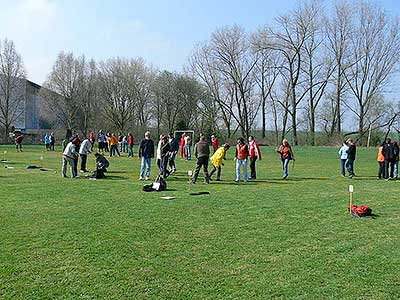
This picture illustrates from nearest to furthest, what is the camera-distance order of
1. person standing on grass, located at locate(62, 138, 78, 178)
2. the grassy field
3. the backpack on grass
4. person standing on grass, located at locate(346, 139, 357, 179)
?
1. the grassy field
2. the backpack on grass
3. person standing on grass, located at locate(62, 138, 78, 178)
4. person standing on grass, located at locate(346, 139, 357, 179)

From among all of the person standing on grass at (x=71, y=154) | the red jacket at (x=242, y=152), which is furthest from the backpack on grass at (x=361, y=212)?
the person standing on grass at (x=71, y=154)

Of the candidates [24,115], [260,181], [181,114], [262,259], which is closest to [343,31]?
[181,114]

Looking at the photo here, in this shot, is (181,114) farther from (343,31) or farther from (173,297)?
(173,297)

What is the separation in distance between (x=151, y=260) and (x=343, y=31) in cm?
5651

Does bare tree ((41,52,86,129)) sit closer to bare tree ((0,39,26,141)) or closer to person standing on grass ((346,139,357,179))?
bare tree ((0,39,26,141))

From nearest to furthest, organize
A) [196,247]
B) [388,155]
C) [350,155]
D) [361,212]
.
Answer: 1. [196,247]
2. [361,212]
3. [388,155]
4. [350,155]

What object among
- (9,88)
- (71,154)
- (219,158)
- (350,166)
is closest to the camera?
(219,158)

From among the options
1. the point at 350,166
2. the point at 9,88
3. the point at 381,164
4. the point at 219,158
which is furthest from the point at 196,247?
the point at 9,88

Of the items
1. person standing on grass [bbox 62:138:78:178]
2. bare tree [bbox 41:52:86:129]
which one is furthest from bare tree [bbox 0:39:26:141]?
person standing on grass [bbox 62:138:78:178]

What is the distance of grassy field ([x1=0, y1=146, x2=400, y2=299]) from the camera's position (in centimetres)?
552

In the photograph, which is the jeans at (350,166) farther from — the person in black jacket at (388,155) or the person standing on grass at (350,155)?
the person in black jacket at (388,155)

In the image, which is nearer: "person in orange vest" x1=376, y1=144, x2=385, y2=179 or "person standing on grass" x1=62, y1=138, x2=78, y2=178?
"person standing on grass" x1=62, y1=138, x2=78, y2=178

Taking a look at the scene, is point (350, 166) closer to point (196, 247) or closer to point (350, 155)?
point (350, 155)

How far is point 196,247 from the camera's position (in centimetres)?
736
